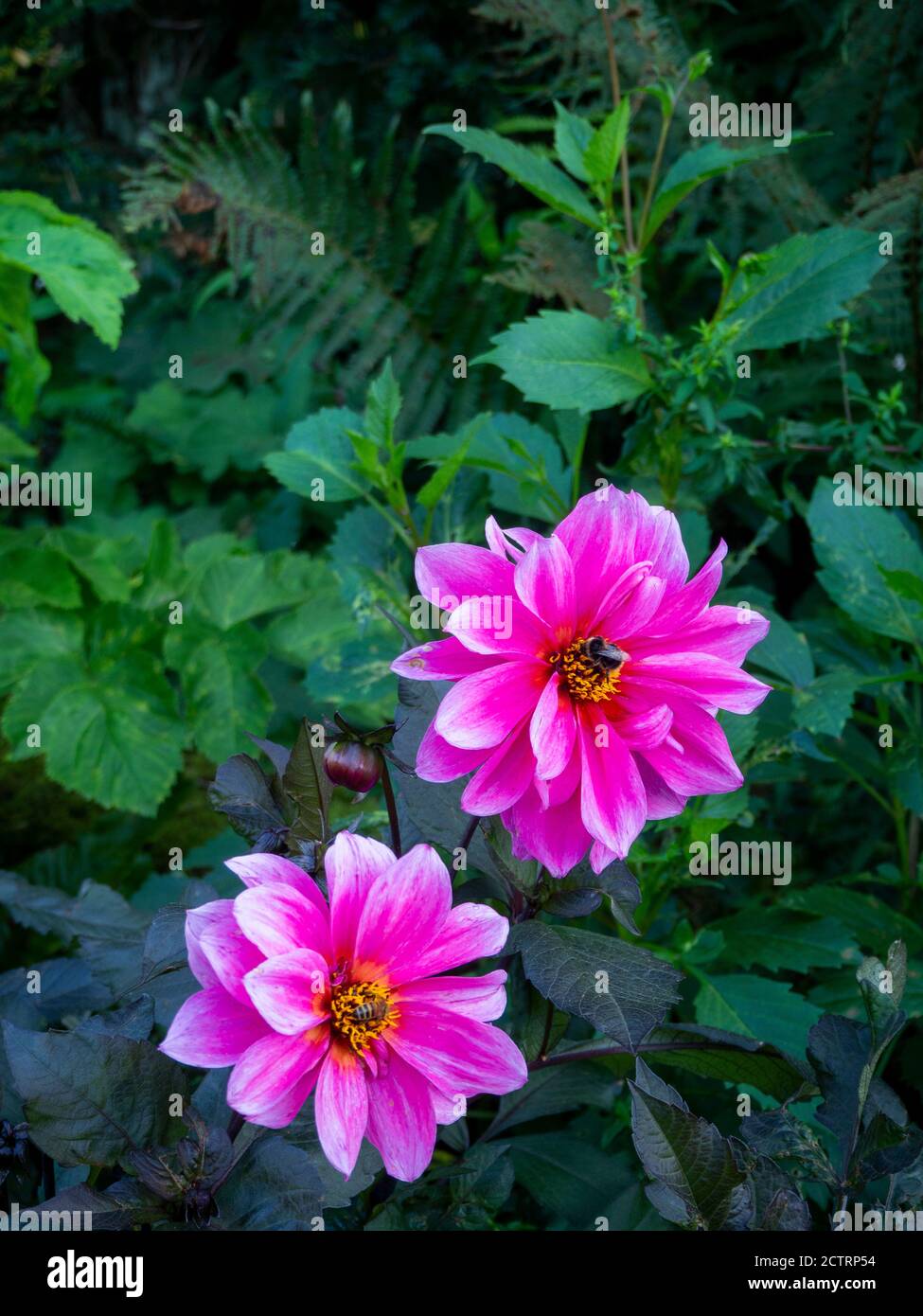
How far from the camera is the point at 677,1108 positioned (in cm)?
68

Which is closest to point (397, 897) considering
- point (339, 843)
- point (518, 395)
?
point (339, 843)

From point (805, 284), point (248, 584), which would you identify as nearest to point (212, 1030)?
point (805, 284)

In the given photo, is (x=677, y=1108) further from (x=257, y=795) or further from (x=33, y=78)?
(x=33, y=78)

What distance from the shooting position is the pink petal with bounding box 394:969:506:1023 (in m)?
0.65

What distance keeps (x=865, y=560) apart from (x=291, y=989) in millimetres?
884

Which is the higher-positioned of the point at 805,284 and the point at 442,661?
the point at 805,284

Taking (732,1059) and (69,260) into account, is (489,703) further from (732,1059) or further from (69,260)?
(69,260)

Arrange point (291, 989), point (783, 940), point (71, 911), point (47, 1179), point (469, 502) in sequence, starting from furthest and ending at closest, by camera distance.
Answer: point (469, 502), point (783, 940), point (71, 911), point (47, 1179), point (291, 989)

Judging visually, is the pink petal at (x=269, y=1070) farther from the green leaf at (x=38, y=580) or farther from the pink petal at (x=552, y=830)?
the green leaf at (x=38, y=580)

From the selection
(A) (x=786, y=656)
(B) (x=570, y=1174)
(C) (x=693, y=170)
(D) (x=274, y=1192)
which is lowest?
(B) (x=570, y=1174)

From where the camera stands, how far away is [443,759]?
69 centimetres

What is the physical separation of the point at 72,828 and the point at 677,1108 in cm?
128

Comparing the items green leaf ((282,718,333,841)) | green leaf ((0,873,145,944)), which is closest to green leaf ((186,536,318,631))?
green leaf ((0,873,145,944))

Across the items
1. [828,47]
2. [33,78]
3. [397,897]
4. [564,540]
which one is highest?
[33,78]
